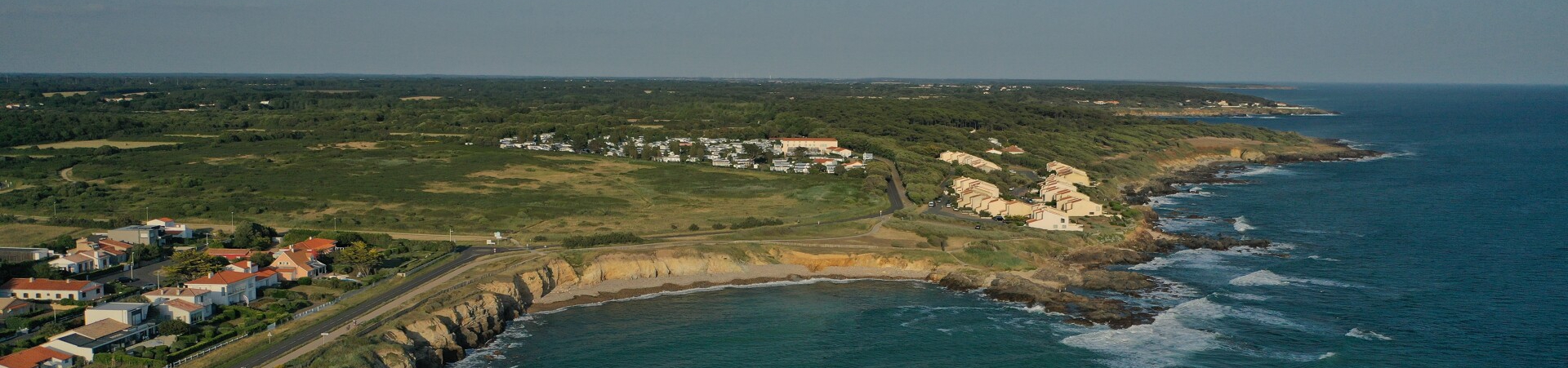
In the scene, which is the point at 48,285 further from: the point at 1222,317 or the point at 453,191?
the point at 1222,317

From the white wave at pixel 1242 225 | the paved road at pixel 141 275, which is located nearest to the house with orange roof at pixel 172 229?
the paved road at pixel 141 275

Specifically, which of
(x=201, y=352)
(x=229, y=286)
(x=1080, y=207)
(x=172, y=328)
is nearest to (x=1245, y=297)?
(x=1080, y=207)

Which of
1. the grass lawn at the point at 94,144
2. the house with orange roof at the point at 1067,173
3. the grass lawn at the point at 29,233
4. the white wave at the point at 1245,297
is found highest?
the house with orange roof at the point at 1067,173

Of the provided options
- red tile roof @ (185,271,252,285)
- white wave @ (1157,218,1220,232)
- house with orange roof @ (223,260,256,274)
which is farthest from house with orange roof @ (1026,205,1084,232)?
red tile roof @ (185,271,252,285)

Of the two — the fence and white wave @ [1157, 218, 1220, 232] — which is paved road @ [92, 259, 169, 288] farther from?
white wave @ [1157, 218, 1220, 232]

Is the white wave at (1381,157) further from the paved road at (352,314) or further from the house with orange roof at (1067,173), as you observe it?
the paved road at (352,314)

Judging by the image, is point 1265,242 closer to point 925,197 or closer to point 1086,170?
point 925,197
